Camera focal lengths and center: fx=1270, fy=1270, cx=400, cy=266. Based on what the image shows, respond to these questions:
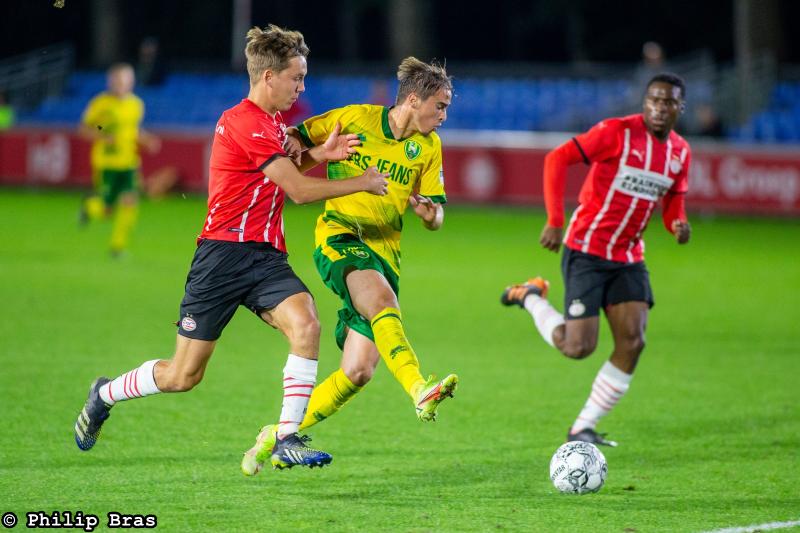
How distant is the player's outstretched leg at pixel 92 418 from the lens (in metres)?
6.49

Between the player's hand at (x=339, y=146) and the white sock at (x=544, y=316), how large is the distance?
207cm

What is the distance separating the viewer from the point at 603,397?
7.34 m

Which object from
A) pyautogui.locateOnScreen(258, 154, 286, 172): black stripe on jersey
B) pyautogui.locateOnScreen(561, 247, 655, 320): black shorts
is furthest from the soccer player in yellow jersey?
pyautogui.locateOnScreen(258, 154, 286, 172): black stripe on jersey

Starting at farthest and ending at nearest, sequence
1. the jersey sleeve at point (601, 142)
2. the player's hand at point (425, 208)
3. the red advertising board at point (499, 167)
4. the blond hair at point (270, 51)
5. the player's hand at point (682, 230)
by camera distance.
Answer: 1. the red advertising board at point (499, 167)
2. the player's hand at point (682, 230)
3. the jersey sleeve at point (601, 142)
4. the player's hand at point (425, 208)
5. the blond hair at point (270, 51)

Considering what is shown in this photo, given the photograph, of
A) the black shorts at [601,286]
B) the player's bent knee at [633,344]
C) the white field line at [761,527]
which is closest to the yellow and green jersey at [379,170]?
the black shorts at [601,286]

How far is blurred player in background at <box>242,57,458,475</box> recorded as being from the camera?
6477 millimetres

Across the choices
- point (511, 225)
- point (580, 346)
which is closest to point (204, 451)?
point (580, 346)

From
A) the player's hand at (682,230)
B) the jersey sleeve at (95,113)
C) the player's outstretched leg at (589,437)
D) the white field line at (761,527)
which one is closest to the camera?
the white field line at (761,527)

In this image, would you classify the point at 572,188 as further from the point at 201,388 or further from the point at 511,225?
the point at 201,388

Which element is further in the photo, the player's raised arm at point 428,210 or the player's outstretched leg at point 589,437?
the player's outstretched leg at point 589,437

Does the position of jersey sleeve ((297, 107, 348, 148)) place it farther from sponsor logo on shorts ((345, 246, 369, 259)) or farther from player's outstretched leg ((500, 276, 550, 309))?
player's outstretched leg ((500, 276, 550, 309))

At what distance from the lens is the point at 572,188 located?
22312 mm

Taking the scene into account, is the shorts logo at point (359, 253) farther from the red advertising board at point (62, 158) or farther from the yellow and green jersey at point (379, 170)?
the red advertising board at point (62, 158)

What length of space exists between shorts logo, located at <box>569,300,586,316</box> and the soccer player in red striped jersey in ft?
6.53
